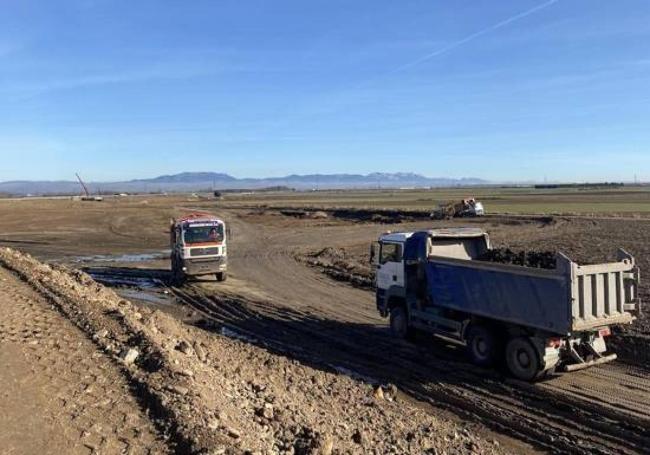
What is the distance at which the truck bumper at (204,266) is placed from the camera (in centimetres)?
2592

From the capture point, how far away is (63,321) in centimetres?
1348

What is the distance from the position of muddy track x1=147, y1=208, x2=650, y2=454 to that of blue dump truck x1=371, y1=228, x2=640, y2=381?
0.50 meters

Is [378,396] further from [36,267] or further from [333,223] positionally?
[333,223]

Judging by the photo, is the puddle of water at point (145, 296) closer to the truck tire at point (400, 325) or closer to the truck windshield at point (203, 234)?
the truck windshield at point (203, 234)

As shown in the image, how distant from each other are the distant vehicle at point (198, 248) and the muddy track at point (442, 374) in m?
1.50

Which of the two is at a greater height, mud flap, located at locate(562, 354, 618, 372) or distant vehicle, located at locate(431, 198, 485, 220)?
distant vehicle, located at locate(431, 198, 485, 220)

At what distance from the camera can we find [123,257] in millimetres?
37938

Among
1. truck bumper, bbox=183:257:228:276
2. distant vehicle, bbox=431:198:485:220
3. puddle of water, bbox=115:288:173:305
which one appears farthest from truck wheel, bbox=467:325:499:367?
distant vehicle, bbox=431:198:485:220

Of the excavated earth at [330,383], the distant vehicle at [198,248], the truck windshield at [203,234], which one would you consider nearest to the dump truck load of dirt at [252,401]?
the excavated earth at [330,383]

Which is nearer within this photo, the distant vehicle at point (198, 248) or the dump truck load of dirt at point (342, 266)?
the distant vehicle at point (198, 248)

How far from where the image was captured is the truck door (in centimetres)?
1596

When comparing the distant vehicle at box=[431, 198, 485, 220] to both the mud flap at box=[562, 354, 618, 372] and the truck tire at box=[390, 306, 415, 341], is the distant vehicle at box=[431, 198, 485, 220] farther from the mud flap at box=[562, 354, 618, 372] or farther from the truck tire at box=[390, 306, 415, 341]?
the mud flap at box=[562, 354, 618, 372]

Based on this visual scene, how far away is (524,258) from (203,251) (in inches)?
589

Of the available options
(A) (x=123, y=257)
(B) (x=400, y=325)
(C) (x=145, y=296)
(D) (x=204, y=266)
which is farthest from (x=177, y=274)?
(B) (x=400, y=325)
